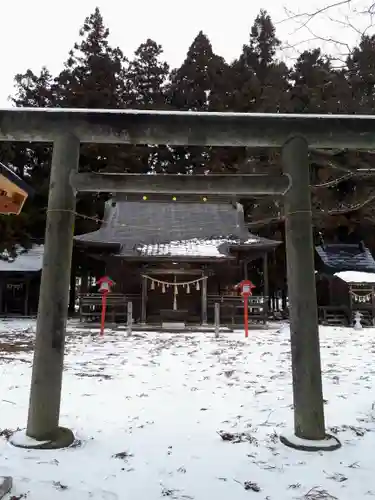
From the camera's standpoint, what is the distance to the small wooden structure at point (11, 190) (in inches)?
159

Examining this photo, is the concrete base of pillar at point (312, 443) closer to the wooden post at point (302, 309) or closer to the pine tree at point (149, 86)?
the wooden post at point (302, 309)

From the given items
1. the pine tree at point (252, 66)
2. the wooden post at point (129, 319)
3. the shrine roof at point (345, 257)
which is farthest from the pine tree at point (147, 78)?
the wooden post at point (129, 319)

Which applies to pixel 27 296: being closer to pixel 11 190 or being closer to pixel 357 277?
pixel 357 277

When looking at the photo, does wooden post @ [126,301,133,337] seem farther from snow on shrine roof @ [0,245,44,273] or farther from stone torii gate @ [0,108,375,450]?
snow on shrine roof @ [0,245,44,273]

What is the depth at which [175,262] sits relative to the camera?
1730 centimetres

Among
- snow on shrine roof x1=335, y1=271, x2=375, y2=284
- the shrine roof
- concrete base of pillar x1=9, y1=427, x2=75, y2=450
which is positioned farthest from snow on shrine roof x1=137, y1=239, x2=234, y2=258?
concrete base of pillar x1=9, y1=427, x2=75, y2=450

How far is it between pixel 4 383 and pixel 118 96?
28088mm

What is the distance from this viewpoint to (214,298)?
58.6ft

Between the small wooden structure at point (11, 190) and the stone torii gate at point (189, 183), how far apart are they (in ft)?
1.28

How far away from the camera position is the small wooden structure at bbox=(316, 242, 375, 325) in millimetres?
18594

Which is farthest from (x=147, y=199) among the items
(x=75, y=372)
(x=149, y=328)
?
(x=75, y=372)

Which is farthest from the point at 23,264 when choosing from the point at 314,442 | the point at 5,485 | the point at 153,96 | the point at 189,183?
the point at 314,442

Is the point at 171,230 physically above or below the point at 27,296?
above

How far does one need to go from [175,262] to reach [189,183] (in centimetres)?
1308
